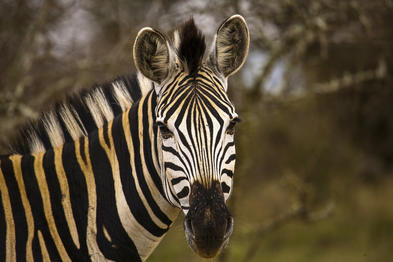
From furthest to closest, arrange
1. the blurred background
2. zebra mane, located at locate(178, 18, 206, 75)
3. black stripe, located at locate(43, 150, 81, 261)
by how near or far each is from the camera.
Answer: the blurred background → black stripe, located at locate(43, 150, 81, 261) → zebra mane, located at locate(178, 18, 206, 75)

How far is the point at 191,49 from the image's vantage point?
11.2 feet

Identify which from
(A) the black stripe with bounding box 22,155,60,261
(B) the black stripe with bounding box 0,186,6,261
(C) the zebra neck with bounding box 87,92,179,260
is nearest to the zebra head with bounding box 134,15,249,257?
(C) the zebra neck with bounding box 87,92,179,260

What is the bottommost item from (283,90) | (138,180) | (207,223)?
(283,90)

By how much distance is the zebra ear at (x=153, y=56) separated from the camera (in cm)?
344

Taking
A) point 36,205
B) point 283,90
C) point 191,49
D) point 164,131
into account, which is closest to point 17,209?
point 36,205

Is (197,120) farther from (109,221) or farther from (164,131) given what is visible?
(109,221)

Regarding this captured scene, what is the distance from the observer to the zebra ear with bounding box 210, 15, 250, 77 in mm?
3572

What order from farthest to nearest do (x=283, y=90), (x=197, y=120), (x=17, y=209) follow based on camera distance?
(x=283, y=90)
(x=17, y=209)
(x=197, y=120)

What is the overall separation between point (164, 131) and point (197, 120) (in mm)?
244

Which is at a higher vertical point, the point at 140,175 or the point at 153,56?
the point at 153,56

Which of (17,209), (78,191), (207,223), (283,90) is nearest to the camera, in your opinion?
(207,223)

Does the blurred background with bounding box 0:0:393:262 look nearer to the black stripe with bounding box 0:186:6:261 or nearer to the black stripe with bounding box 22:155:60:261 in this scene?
the black stripe with bounding box 22:155:60:261

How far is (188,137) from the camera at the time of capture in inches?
125

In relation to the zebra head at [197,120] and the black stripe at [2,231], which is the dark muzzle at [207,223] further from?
the black stripe at [2,231]
